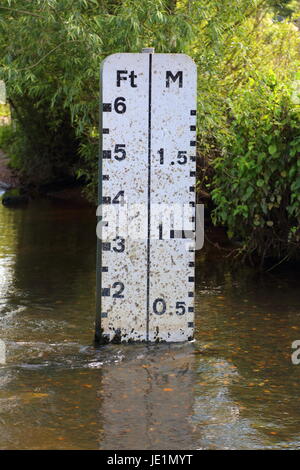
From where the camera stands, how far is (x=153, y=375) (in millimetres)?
6785

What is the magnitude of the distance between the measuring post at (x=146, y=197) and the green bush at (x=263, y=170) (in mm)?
2907

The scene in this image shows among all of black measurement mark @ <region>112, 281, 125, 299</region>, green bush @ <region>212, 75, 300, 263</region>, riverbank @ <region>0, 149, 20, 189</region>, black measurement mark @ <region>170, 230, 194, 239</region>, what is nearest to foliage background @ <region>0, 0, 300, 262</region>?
green bush @ <region>212, 75, 300, 263</region>

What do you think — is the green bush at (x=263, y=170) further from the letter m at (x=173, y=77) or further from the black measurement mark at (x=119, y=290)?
the black measurement mark at (x=119, y=290)

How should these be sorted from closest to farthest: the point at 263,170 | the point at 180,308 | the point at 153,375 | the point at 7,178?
the point at 153,375, the point at 180,308, the point at 263,170, the point at 7,178

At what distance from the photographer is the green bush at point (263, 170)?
10258 millimetres

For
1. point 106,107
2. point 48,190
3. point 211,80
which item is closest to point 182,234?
point 106,107

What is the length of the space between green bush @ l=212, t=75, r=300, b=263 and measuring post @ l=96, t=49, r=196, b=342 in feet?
9.54

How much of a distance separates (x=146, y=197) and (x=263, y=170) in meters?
3.35

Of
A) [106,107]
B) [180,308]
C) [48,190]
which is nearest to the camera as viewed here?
[106,107]

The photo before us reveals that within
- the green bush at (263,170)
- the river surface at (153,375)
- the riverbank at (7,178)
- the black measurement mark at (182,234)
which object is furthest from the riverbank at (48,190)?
the black measurement mark at (182,234)

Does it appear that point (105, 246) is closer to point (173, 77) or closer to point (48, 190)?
point (173, 77)

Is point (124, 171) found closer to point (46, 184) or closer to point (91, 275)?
point (91, 275)

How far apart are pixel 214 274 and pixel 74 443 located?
234 inches

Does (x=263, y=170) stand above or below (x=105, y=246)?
above
